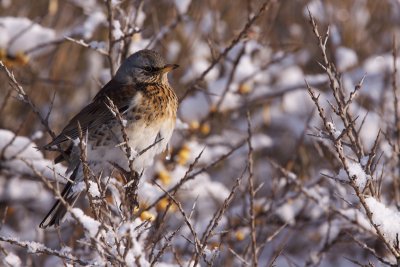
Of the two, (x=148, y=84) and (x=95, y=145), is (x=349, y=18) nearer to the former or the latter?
(x=148, y=84)

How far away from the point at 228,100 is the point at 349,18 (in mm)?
2400

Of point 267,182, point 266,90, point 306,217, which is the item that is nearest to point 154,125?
point 306,217

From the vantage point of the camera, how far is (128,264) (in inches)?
100

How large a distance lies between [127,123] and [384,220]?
206 centimetres

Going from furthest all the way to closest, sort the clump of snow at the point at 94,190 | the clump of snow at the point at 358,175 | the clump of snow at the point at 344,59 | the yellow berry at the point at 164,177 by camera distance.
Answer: the clump of snow at the point at 344,59 < the yellow berry at the point at 164,177 < the clump of snow at the point at 94,190 < the clump of snow at the point at 358,175

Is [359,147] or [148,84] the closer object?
[359,147]

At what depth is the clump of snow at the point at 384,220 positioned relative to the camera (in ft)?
9.26

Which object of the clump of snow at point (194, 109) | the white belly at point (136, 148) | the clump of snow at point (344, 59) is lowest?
the white belly at point (136, 148)

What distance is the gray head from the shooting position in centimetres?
479

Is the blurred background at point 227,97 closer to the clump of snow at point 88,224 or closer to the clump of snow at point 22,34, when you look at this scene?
the clump of snow at point 22,34

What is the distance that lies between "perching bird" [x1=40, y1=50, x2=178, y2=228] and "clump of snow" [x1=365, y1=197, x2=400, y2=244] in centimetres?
184

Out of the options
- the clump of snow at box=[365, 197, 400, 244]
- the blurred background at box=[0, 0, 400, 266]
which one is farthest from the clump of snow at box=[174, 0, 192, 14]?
the clump of snow at box=[365, 197, 400, 244]

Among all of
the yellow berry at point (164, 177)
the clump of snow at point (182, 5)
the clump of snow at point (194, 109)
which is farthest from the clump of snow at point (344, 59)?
the yellow berry at point (164, 177)

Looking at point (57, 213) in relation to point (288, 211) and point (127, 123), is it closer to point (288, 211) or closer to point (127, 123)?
point (127, 123)
